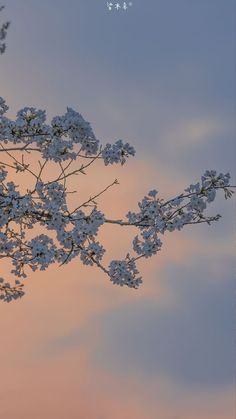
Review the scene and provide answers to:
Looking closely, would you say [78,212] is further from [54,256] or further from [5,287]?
[5,287]

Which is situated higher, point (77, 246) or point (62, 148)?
point (62, 148)

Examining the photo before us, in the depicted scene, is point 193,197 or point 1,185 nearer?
point 1,185

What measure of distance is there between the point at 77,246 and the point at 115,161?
62.8 inches

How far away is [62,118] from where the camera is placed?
11.7m

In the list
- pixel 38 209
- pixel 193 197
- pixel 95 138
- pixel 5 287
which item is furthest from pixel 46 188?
pixel 5 287

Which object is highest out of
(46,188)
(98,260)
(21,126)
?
(21,126)

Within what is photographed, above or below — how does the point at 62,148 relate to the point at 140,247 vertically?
above

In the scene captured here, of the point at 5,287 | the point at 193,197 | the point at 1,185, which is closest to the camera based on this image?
the point at 1,185

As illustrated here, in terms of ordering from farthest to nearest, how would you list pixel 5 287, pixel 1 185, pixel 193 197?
pixel 5 287, pixel 193 197, pixel 1 185

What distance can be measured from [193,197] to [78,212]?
6.96 feet

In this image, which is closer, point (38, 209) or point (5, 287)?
point (38, 209)

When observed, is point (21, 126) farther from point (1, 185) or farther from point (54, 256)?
point (54, 256)

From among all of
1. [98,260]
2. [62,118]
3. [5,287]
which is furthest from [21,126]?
[5,287]

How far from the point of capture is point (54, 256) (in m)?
12.1
